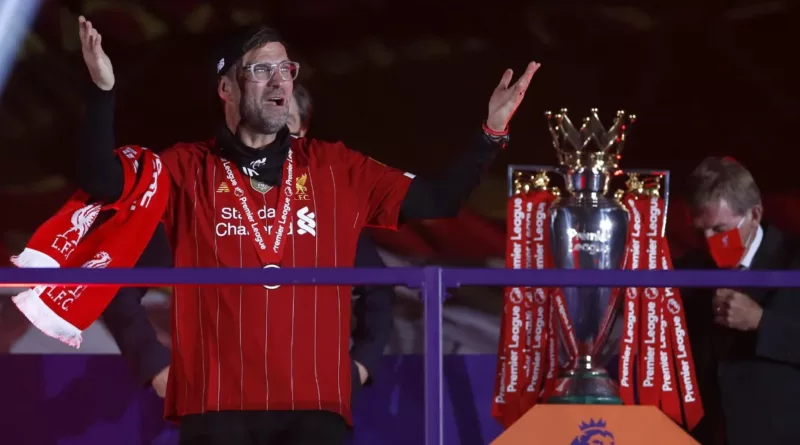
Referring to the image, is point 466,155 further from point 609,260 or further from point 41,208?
point 41,208

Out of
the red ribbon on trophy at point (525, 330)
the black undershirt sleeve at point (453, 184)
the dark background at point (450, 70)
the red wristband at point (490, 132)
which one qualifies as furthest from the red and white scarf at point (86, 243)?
the dark background at point (450, 70)

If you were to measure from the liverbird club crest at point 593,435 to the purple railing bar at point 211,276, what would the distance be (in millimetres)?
806

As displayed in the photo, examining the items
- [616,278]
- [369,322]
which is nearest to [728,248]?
[369,322]

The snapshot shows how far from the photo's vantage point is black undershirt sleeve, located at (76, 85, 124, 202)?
2.08m

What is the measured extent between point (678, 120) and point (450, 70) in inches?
29.3

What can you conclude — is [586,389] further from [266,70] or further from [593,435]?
[266,70]

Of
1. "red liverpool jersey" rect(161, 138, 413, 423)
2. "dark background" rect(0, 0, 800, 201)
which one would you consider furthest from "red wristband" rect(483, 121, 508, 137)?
"dark background" rect(0, 0, 800, 201)

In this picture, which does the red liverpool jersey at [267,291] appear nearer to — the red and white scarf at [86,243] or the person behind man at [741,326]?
the red and white scarf at [86,243]

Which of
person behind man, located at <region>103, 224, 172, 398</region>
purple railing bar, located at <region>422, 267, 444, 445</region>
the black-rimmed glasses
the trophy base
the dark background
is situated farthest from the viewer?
the dark background

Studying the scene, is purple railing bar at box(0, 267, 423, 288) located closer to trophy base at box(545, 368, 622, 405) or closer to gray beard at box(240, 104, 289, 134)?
gray beard at box(240, 104, 289, 134)

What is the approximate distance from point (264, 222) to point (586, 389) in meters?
1.03

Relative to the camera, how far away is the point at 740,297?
275 cm

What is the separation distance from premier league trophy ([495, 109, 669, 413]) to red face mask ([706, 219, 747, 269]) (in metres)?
0.15

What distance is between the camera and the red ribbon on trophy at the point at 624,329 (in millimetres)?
2943
